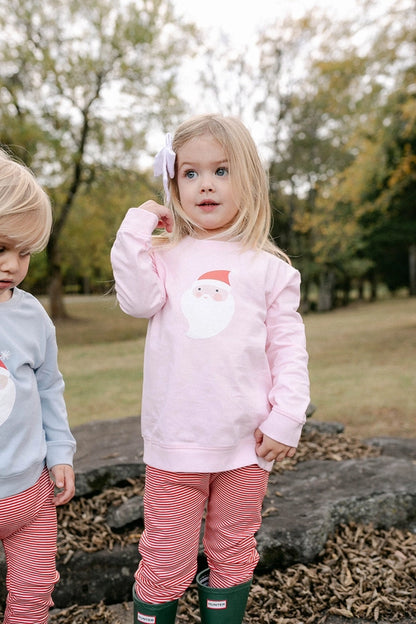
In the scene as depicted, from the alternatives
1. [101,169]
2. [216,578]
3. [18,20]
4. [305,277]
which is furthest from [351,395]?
[305,277]

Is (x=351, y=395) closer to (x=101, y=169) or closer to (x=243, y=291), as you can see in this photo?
(x=243, y=291)

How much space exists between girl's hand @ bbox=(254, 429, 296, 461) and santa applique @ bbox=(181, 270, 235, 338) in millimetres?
330

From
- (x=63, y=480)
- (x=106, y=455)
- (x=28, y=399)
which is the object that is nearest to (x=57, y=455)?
(x=63, y=480)

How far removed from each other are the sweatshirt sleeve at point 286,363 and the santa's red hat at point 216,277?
157 millimetres

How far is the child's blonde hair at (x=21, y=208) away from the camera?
1618 millimetres

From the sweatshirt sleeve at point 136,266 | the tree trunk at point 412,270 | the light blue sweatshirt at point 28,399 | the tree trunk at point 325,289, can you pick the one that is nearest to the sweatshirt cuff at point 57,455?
the light blue sweatshirt at point 28,399

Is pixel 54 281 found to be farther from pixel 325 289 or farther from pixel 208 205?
pixel 208 205

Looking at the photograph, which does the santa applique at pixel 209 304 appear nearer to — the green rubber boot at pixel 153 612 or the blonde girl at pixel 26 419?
the blonde girl at pixel 26 419

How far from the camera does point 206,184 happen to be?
187cm

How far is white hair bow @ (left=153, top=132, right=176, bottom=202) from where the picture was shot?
6.26 ft

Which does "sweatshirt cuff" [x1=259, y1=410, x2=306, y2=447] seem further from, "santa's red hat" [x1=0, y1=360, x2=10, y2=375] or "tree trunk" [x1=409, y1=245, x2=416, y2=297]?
"tree trunk" [x1=409, y1=245, x2=416, y2=297]

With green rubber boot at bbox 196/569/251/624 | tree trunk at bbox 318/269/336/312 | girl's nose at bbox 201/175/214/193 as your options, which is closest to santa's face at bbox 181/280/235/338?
girl's nose at bbox 201/175/214/193

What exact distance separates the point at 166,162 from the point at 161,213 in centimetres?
15

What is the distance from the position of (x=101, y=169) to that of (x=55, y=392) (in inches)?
680
